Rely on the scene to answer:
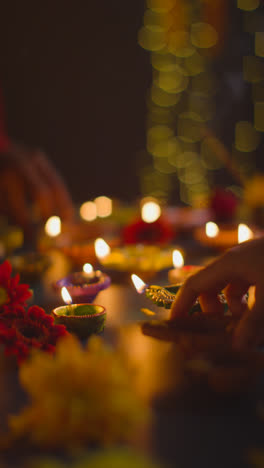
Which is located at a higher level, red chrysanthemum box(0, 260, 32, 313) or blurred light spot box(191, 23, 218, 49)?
blurred light spot box(191, 23, 218, 49)

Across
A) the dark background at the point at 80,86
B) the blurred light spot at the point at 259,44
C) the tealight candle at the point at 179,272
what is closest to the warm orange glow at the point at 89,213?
the tealight candle at the point at 179,272

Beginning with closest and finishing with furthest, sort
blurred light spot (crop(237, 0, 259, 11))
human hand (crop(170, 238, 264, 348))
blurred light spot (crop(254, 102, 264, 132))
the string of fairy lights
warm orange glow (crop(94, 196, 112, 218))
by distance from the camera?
human hand (crop(170, 238, 264, 348))
warm orange glow (crop(94, 196, 112, 218))
blurred light spot (crop(237, 0, 259, 11))
the string of fairy lights
blurred light spot (crop(254, 102, 264, 132))

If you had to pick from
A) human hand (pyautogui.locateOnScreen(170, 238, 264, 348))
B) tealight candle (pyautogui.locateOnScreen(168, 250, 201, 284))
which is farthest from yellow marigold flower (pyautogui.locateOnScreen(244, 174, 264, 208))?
human hand (pyautogui.locateOnScreen(170, 238, 264, 348))

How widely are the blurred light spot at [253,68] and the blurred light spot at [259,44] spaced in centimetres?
6

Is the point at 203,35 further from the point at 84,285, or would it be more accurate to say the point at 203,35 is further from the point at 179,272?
the point at 84,285

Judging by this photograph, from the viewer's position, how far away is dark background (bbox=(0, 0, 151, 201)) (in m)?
4.38

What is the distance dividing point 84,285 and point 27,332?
26cm

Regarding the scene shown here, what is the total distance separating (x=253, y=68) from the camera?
448 centimetres

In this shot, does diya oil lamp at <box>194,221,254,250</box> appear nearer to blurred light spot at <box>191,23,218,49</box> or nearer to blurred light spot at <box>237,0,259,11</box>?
blurred light spot at <box>191,23,218,49</box>

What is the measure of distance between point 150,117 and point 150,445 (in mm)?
4650

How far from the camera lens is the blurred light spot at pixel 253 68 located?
4445 mm

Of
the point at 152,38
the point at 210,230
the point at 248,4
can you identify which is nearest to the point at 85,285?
the point at 210,230

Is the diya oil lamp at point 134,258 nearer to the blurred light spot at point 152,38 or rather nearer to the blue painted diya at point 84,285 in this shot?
the blue painted diya at point 84,285

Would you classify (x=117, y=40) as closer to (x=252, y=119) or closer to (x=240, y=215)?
(x=252, y=119)
